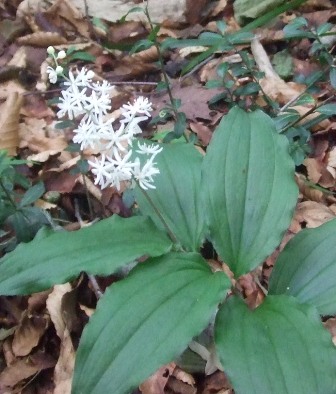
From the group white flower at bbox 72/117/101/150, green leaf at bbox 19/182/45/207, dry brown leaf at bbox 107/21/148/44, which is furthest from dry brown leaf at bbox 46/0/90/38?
white flower at bbox 72/117/101/150

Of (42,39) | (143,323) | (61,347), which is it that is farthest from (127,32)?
(143,323)

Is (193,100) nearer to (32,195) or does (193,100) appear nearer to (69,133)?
(69,133)

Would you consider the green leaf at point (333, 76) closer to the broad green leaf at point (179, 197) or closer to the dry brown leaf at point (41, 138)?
the broad green leaf at point (179, 197)

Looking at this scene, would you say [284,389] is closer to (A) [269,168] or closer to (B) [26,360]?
(A) [269,168]

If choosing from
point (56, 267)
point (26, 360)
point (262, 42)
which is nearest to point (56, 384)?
point (26, 360)

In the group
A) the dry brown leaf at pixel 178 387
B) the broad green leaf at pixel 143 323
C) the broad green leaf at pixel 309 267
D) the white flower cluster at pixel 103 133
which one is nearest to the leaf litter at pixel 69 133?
the dry brown leaf at pixel 178 387

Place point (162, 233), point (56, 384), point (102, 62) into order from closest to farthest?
point (162, 233), point (56, 384), point (102, 62)
